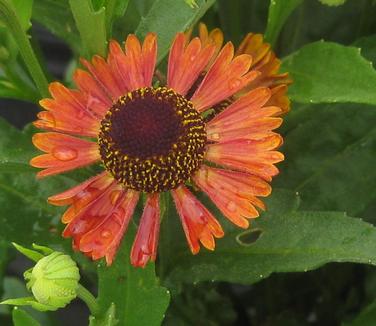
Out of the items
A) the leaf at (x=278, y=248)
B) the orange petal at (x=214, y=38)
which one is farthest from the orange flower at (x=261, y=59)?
the leaf at (x=278, y=248)

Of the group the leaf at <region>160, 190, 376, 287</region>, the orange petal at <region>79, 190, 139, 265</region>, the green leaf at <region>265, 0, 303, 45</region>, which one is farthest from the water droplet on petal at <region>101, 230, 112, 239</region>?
the green leaf at <region>265, 0, 303, 45</region>

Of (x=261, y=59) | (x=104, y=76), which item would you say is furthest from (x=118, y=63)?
(x=261, y=59)

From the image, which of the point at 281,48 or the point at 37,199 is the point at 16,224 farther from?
the point at 281,48

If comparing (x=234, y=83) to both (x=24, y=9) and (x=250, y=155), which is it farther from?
(x=24, y=9)

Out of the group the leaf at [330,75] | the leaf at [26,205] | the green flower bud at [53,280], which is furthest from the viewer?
the leaf at [26,205]

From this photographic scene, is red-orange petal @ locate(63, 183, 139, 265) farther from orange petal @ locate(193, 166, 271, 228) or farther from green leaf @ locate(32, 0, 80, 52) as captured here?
green leaf @ locate(32, 0, 80, 52)

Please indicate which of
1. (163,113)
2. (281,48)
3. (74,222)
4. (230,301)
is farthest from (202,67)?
(230,301)

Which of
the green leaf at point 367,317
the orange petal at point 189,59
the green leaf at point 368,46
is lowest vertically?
the green leaf at point 367,317

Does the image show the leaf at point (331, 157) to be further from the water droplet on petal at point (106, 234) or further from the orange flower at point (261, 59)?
the water droplet on petal at point (106, 234)
